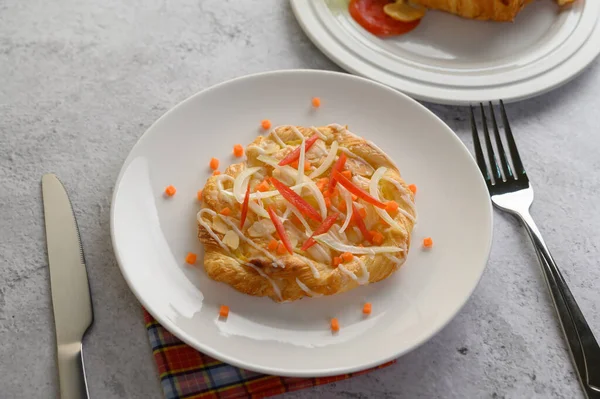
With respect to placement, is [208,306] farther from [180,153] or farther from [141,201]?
[180,153]

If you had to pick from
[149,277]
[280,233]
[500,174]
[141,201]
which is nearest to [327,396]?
[280,233]

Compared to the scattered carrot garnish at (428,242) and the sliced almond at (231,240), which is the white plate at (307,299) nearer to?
the scattered carrot garnish at (428,242)

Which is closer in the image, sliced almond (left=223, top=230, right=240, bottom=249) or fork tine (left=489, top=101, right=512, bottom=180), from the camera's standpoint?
sliced almond (left=223, top=230, right=240, bottom=249)

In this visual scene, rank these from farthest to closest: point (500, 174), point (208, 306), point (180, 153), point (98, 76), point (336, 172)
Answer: point (98, 76), point (500, 174), point (180, 153), point (336, 172), point (208, 306)

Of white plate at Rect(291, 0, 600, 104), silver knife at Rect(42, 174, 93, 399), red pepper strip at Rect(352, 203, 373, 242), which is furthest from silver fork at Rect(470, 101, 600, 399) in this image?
silver knife at Rect(42, 174, 93, 399)

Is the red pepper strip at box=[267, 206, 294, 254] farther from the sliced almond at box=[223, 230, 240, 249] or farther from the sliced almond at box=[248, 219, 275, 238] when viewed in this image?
the sliced almond at box=[223, 230, 240, 249]

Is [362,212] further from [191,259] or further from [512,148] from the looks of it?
[512,148]

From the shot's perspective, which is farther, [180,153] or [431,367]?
[180,153]
